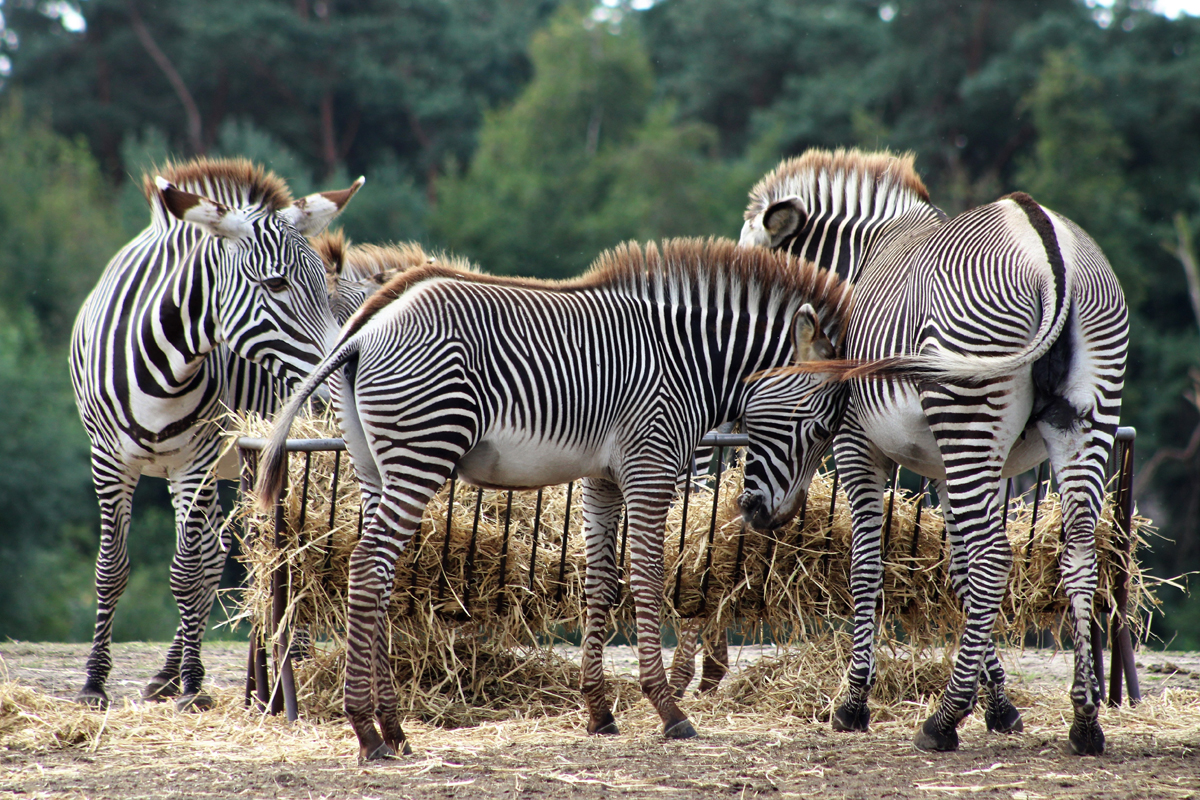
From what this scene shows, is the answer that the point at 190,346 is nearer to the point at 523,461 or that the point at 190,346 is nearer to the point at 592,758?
the point at 523,461

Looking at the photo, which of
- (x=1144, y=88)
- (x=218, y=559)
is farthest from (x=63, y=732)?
(x=1144, y=88)

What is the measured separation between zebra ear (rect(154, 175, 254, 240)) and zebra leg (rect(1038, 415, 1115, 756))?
4079 millimetres

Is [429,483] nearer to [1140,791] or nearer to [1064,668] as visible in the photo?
[1140,791]

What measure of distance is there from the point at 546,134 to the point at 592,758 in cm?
2779

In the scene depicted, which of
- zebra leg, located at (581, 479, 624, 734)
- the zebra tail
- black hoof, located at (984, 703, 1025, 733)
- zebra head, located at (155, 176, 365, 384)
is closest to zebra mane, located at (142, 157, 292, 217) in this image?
zebra head, located at (155, 176, 365, 384)

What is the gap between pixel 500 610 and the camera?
18.6 feet

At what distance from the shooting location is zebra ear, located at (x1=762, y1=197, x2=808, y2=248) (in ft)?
20.0

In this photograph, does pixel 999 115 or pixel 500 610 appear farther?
pixel 999 115

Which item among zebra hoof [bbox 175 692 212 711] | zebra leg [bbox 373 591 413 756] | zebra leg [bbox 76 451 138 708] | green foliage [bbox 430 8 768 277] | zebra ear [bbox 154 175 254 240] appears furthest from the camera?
green foliage [bbox 430 8 768 277]

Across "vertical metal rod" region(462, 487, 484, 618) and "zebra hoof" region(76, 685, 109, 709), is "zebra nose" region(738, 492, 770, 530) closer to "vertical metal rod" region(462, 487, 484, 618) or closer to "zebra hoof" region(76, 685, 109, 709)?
"vertical metal rod" region(462, 487, 484, 618)

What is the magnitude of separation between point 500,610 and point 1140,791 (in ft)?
10.3

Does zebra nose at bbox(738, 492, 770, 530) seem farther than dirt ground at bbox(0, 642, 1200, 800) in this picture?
Yes

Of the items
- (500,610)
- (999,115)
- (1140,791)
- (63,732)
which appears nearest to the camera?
(1140,791)

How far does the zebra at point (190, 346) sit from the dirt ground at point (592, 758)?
0.73 m
